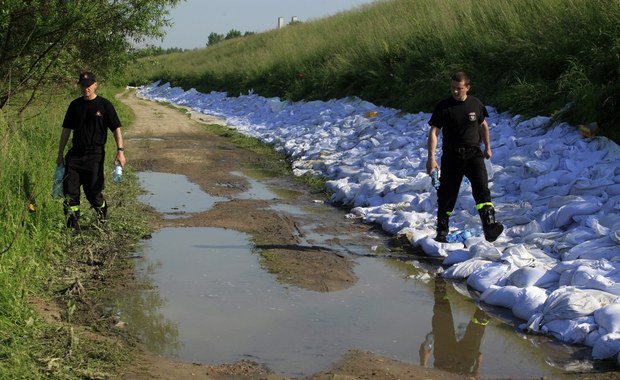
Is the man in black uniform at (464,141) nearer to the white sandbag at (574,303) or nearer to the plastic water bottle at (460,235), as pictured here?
the plastic water bottle at (460,235)

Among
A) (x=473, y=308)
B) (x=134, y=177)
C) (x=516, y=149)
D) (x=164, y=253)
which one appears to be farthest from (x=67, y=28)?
(x=473, y=308)

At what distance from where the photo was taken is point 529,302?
5.47 meters

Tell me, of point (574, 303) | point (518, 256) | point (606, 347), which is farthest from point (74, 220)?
point (606, 347)

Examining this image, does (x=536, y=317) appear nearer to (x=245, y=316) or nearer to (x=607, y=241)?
(x=607, y=241)

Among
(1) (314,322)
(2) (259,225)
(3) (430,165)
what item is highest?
(3) (430,165)

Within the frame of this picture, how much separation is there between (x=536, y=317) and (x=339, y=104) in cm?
1313

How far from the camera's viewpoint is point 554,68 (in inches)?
448

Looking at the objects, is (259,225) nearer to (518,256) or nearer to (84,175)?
(84,175)

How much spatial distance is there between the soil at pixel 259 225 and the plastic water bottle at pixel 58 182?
1.58 metres

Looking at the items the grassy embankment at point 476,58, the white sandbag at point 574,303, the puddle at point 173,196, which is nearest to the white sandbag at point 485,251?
the white sandbag at point 574,303

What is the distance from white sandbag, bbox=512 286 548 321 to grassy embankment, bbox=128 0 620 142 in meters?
3.79

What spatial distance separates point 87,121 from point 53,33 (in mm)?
3929

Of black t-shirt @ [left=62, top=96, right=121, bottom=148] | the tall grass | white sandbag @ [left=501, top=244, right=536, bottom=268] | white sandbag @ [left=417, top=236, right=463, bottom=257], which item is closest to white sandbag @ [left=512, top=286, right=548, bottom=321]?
white sandbag @ [left=501, top=244, right=536, bottom=268]

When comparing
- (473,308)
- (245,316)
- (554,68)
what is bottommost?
(473,308)
